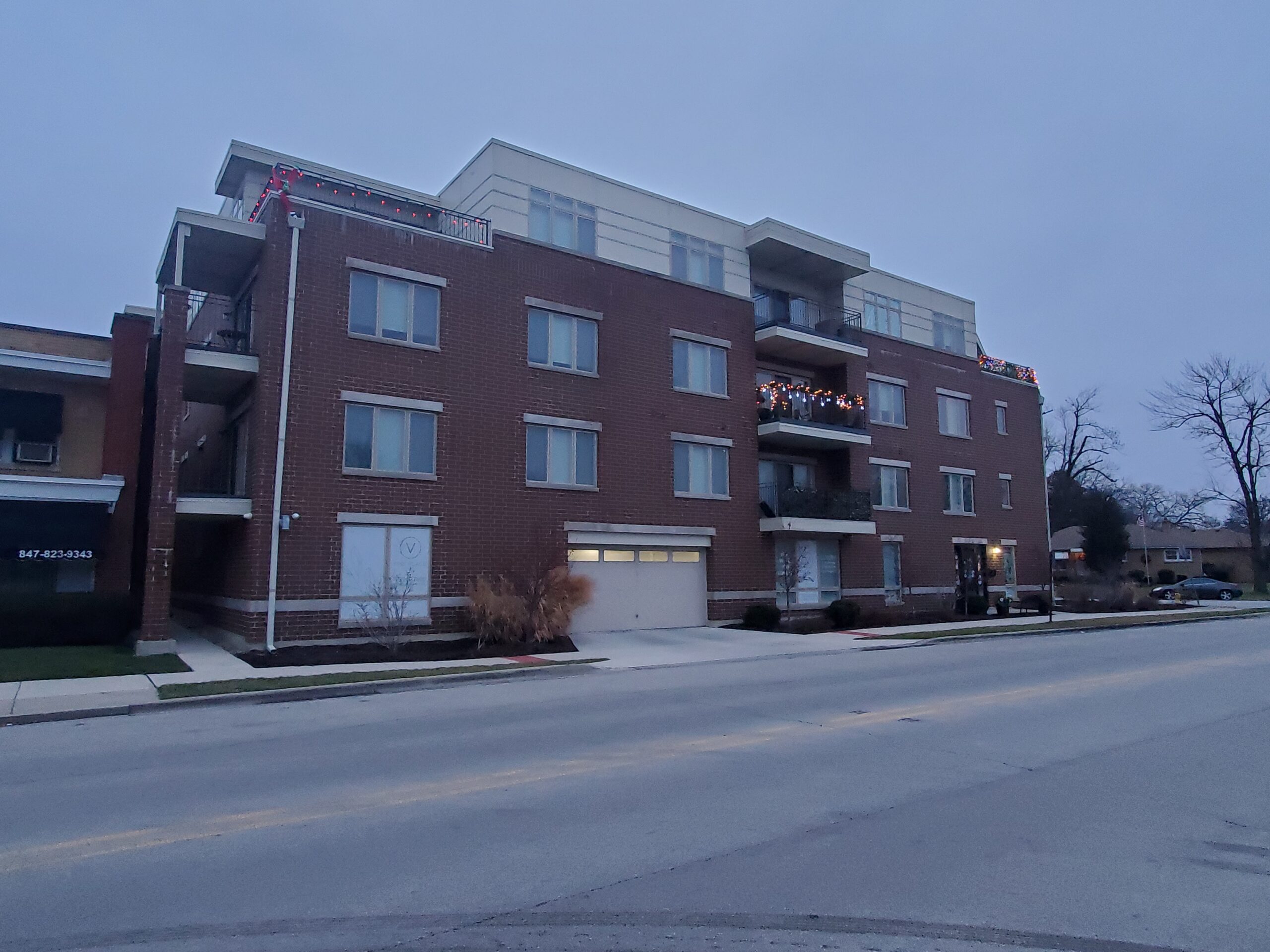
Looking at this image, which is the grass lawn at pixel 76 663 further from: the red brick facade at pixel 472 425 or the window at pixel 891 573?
the window at pixel 891 573

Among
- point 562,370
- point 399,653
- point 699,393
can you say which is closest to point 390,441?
point 399,653

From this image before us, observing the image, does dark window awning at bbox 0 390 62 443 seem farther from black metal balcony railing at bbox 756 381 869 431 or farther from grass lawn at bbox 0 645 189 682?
black metal balcony railing at bbox 756 381 869 431

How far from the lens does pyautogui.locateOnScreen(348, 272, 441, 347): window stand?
827 inches

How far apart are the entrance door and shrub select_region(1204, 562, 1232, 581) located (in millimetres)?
39086

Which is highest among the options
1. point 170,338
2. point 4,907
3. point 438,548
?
point 170,338

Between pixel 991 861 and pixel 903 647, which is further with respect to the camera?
pixel 903 647

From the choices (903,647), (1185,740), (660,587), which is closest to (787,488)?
(660,587)

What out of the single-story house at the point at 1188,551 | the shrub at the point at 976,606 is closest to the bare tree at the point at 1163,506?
the single-story house at the point at 1188,551

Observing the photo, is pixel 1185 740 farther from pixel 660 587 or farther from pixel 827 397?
pixel 827 397

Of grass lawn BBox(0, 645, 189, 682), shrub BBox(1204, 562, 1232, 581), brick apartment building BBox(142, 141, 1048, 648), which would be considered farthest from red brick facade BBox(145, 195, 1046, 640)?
shrub BBox(1204, 562, 1232, 581)

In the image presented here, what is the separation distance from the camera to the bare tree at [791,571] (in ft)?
89.6

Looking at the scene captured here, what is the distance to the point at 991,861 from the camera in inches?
226

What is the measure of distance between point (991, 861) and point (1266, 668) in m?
13.5

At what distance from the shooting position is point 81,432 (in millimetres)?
22812
